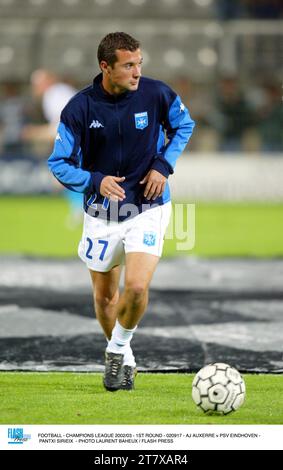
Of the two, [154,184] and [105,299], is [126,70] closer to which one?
[154,184]

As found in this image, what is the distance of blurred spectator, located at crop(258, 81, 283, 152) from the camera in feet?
82.6

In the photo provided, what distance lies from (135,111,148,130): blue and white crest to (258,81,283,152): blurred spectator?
18362 mm

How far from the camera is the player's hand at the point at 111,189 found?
6555 mm

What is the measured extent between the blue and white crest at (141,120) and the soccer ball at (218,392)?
163cm

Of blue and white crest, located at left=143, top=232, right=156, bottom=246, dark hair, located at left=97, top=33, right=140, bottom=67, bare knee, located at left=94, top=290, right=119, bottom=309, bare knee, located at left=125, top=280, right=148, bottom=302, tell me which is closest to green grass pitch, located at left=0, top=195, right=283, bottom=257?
bare knee, located at left=94, top=290, right=119, bottom=309

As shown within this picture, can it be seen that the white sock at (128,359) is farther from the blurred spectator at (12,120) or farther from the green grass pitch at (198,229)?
the blurred spectator at (12,120)

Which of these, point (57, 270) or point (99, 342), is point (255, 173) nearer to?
point (57, 270)

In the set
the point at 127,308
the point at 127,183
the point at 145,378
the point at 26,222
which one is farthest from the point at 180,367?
the point at 26,222

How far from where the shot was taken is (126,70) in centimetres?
655

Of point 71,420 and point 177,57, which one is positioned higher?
point 71,420

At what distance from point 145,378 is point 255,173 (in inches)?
704

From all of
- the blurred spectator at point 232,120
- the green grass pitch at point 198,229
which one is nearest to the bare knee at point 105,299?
the green grass pitch at point 198,229

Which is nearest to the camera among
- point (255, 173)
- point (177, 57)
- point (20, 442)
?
point (20, 442)

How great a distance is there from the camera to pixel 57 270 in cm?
1309
